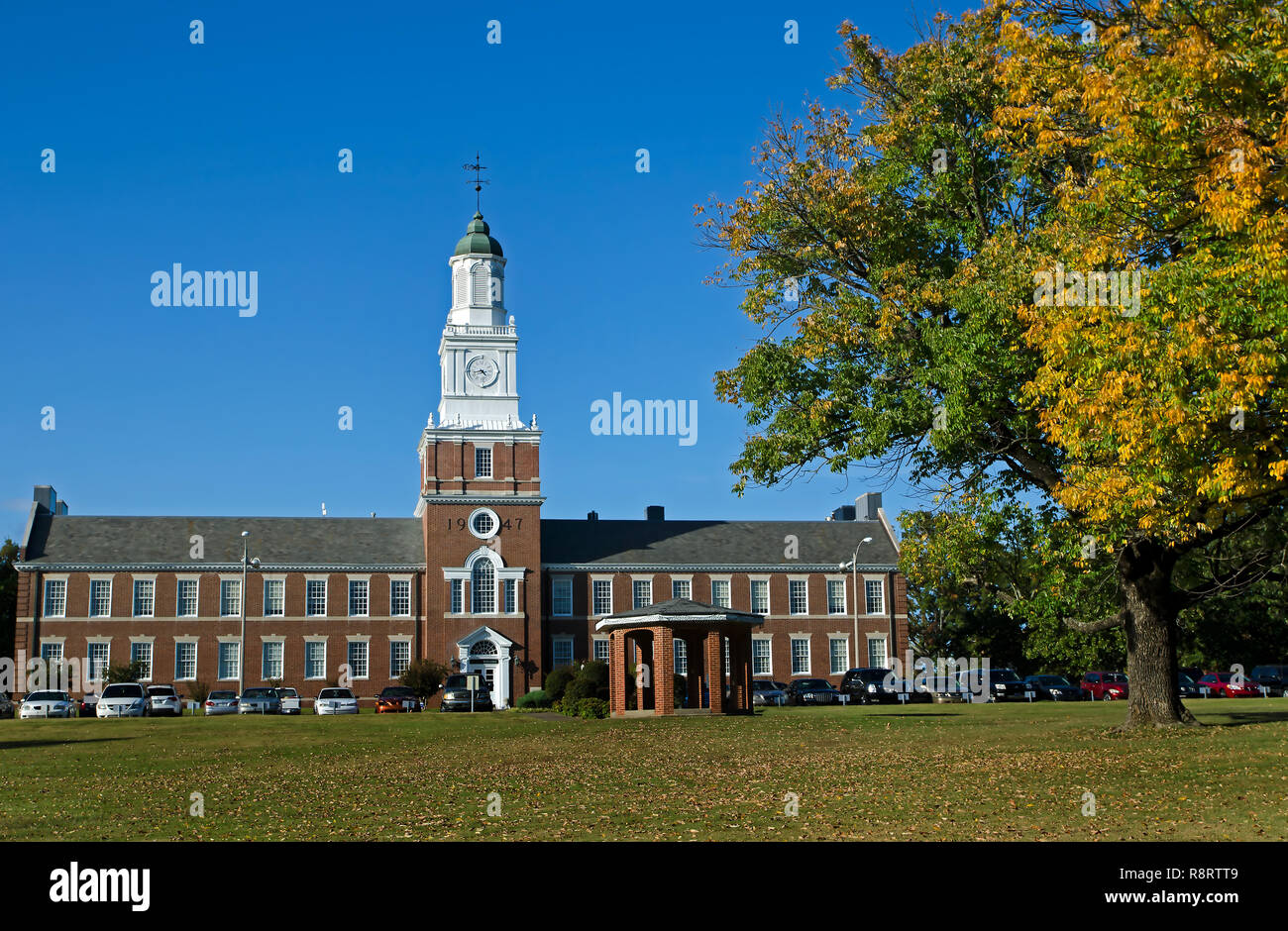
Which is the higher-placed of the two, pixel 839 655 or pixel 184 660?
pixel 184 660

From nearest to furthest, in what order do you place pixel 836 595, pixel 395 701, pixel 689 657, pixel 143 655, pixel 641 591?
pixel 689 657 < pixel 395 701 < pixel 143 655 < pixel 641 591 < pixel 836 595

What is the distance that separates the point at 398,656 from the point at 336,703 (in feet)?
Result: 43.3

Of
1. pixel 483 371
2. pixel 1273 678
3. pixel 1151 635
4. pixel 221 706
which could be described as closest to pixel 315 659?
pixel 221 706

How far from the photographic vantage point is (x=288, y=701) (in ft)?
192

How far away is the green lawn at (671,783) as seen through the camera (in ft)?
42.2

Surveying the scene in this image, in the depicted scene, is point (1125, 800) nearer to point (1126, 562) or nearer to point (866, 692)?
point (1126, 562)

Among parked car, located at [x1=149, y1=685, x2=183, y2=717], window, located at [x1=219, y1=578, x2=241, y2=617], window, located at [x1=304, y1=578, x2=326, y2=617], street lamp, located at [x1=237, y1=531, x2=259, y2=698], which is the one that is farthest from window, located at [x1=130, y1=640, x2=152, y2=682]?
parked car, located at [x1=149, y1=685, x2=183, y2=717]

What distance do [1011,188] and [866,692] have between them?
126ft

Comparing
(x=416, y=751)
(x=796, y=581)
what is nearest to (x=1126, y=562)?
(x=416, y=751)

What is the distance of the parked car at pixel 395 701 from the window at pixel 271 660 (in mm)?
12796

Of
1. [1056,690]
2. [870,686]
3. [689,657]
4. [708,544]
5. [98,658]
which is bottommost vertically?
[1056,690]

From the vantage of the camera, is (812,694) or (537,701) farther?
(812,694)

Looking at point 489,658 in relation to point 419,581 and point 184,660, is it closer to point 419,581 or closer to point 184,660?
point 419,581

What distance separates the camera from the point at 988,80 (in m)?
25.1
